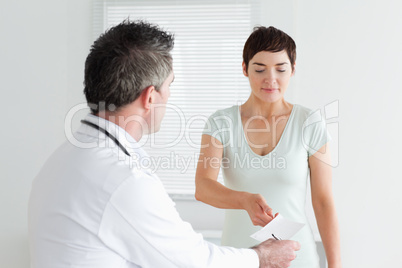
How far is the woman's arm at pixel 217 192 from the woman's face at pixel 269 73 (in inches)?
10.2

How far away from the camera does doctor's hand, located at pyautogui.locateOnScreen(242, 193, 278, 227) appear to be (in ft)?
4.78

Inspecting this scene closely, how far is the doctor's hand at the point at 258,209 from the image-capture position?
146cm

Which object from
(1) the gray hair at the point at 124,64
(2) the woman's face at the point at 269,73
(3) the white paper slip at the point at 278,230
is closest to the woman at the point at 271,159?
(2) the woman's face at the point at 269,73

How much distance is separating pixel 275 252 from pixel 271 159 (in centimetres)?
40

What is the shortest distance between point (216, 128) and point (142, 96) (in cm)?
54

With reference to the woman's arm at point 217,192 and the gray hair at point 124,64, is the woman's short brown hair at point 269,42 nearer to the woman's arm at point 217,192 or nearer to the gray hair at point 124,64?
the woman's arm at point 217,192

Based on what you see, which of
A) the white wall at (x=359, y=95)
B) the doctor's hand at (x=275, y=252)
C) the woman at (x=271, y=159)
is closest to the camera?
the doctor's hand at (x=275, y=252)

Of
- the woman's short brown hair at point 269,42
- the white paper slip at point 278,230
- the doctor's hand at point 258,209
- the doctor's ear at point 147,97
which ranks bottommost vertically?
the white paper slip at point 278,230

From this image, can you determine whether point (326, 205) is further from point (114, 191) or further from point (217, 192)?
point (114, 191)

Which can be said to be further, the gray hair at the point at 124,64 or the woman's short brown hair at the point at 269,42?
the woman's short brown hair at the point at 269,42

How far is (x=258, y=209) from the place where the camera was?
1.48 meters

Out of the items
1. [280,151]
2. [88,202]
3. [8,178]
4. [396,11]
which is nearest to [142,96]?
[88,202]

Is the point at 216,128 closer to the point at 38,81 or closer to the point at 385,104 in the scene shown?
the point at 385,104

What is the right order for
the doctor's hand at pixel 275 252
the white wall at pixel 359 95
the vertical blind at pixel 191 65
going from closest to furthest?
the doctor's hand at pixel 275 252, the white wall at pixel 359 95, the vertical blind at pixel 191 65
